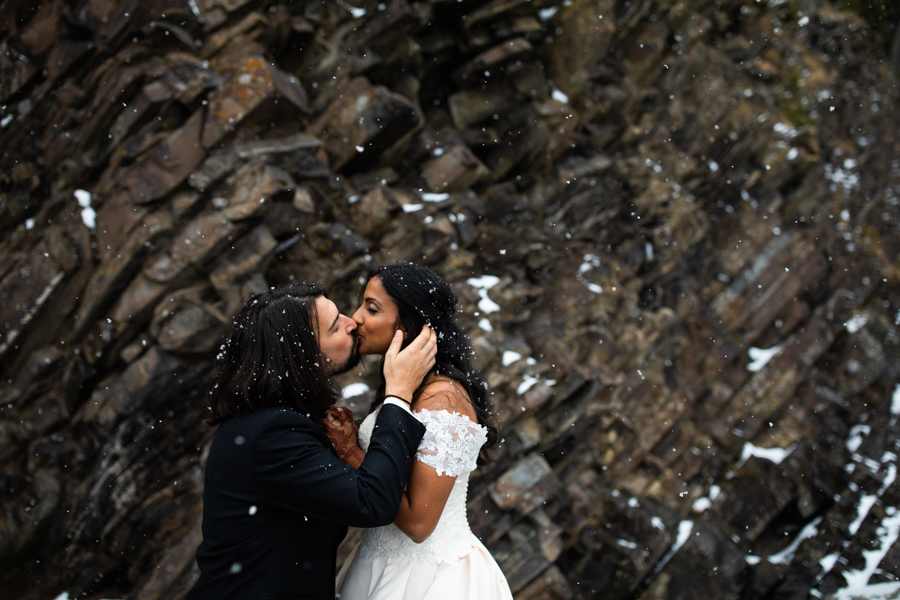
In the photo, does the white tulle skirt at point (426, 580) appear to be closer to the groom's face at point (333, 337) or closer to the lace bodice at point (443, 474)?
the lace bodice at point (443, 474)

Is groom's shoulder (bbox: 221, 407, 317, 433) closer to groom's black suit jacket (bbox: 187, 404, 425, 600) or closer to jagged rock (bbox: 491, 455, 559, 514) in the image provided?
groom's black suit jacket (bbox: 187, 404, 425, 600)

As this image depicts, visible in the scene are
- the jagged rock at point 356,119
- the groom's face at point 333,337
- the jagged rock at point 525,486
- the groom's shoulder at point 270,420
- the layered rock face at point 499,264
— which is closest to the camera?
the groom's shoulder at point 270,420

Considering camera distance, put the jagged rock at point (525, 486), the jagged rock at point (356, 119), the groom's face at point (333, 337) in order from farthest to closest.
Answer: the jagged rock at point (356, 119) < the jagged rock at point (525, 486) < the groom's face at point (333, 337)

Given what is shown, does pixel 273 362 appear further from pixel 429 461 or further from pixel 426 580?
pixel 426 580

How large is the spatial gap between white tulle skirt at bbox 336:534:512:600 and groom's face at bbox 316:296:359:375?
1.06 metres

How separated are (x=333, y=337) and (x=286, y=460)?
0.67 meters

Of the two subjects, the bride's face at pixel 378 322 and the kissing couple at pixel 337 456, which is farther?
the bride's face at pixel 378 322

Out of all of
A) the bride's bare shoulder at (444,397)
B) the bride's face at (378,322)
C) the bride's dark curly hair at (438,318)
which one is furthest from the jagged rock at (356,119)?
the bride's bare shoulder at (444,397)

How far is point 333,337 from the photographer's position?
2646 millimetres

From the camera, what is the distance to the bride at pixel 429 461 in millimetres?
2455

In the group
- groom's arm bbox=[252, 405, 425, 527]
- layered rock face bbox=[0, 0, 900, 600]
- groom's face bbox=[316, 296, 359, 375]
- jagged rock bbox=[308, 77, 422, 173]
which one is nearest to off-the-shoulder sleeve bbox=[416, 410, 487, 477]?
groom's arm bbox=[252, 405, 425, 527]

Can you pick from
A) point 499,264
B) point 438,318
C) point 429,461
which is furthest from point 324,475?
point 499,264

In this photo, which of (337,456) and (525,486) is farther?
(525,486)

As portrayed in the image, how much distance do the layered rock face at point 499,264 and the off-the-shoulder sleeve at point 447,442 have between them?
2.94 metres
